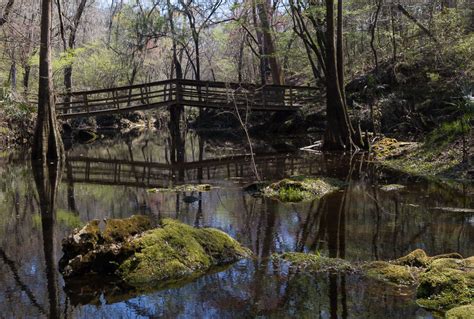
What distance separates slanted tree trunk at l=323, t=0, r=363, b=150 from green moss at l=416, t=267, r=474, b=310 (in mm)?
12670

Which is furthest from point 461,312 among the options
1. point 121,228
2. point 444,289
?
point 121,228

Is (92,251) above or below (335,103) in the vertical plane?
below

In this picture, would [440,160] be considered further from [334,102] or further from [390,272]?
[390,272]

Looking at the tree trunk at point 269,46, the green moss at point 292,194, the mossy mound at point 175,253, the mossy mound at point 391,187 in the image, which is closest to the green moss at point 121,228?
the mossy mound at point 175,253

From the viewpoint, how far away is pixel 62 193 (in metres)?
11.8

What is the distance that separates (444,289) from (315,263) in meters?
1.64

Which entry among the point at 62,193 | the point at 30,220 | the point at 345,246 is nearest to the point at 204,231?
the point at 345,246

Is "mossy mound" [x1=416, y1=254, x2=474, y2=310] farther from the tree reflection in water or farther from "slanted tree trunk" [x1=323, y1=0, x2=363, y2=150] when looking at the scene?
"slanted tree trunk" [x1=323, y1=0, x2=363, y2=150]

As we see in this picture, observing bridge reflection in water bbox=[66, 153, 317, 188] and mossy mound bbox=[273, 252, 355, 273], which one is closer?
mossy mound bbox=[273, 252, 355, 273]

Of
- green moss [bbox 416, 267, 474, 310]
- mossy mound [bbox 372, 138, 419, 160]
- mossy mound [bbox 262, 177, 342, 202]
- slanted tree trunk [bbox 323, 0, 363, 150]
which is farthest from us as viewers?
slanted tree trunk [bbox 323, 0, 363, 150]

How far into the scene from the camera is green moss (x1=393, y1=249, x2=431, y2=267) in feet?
19.8

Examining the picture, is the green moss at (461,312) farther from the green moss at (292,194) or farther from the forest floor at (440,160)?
the forest floor at (440,160)

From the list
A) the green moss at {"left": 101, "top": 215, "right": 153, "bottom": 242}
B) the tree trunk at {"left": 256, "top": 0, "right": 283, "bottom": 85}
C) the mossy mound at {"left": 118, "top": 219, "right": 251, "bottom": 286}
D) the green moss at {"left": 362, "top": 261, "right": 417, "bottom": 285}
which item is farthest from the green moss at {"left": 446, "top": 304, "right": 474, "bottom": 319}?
the tree trunk at {"left": 256, "top": 0, "right": 283, "bottom": 85}

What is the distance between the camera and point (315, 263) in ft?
20.6
